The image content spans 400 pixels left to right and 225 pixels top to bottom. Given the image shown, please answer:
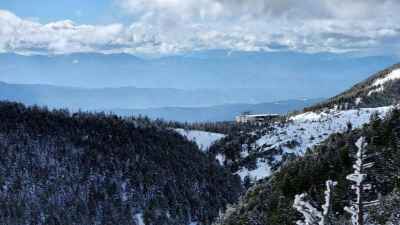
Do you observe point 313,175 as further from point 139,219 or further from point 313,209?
point 139,219

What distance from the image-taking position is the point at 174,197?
625 feet

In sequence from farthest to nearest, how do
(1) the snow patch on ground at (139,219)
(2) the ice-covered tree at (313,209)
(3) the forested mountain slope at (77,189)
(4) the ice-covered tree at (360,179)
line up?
(1) the snow patch on ground at (139,219)
(3) the forested mountain slope at (77,189)
(2) the ice-covered tree at (313,209)
(4) the ice-covered tree at (360,179)

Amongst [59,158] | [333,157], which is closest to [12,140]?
[59,158]

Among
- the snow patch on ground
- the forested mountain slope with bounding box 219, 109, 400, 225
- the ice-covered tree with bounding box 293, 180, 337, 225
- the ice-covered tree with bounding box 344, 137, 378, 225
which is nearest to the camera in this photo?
the ice-covered tree with bounding box 344, 137, 378, 225

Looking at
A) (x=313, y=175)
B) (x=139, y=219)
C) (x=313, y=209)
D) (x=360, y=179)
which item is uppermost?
(x=360, y=179)

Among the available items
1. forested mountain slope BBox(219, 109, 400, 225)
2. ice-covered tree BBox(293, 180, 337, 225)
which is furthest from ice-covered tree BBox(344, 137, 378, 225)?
forested mountain slope BBox(219, 109, 400, 225)

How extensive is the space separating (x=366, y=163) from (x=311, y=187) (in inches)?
3110

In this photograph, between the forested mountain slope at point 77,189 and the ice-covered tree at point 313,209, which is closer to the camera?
the ice-covered tree at point 313,209

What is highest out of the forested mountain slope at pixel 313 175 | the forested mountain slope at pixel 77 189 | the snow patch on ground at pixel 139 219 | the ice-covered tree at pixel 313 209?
the ice-covered tree at pixel 313 209

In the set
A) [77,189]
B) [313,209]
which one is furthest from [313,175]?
[77,189]

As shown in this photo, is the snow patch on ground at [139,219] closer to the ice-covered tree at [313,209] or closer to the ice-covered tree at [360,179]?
the ice-covered tree at [313,209]

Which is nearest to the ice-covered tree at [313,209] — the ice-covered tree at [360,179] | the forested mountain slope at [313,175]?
the ice-covered tree at [360,179]

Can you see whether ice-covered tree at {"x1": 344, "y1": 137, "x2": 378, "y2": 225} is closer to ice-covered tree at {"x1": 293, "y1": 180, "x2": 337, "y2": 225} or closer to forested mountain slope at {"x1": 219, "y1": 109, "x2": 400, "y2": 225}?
ice-covered tree at {"x1": 293, "y1": 180, "x2": 337, "y2": 225}

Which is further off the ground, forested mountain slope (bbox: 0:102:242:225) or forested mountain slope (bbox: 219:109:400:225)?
forested mountain slope (bbox: 219:109:400:225)
